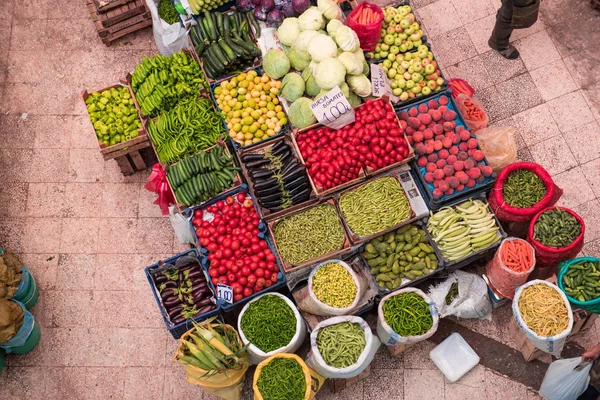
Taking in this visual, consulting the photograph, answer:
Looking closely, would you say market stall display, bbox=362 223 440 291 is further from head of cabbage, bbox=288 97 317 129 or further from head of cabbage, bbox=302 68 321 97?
head of cabbage, bbox=302 68 321 97

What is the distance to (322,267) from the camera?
6.00m

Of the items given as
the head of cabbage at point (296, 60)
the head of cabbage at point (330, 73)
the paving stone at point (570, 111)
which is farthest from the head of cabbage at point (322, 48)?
the paving stone at point (570, 111)

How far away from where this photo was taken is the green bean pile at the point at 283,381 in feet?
17.9

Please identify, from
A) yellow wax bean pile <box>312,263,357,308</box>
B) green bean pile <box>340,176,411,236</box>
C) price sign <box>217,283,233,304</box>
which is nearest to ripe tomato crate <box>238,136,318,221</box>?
A: green bean pile <box>340,176,411,236</box>

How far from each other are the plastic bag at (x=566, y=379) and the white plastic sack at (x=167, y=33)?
5345mm

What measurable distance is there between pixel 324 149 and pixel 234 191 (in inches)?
41.2

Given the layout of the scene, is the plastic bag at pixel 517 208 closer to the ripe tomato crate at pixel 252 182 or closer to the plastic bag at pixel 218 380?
the ripe tomato crate at pixel 252 182

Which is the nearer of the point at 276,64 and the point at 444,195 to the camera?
the point at 444,195

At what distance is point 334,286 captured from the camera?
588cm

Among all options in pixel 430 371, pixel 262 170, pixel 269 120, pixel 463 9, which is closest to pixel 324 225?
pixel 262 170

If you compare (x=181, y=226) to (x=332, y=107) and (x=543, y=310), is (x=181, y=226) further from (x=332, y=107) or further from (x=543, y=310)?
(x=543, y=310)

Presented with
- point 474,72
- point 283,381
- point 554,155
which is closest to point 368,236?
point 283,381

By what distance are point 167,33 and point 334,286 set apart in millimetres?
3739

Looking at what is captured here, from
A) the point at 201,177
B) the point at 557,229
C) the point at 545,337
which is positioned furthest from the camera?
the point at 201,177
